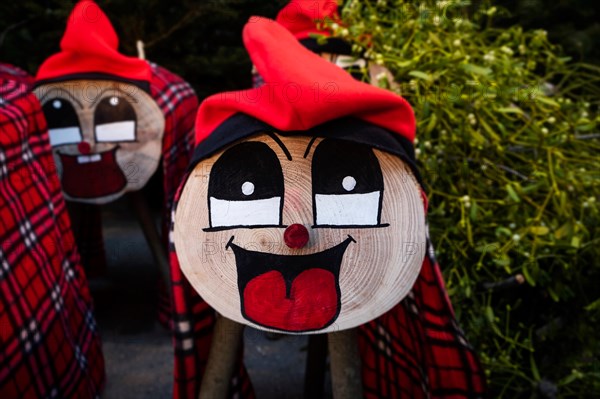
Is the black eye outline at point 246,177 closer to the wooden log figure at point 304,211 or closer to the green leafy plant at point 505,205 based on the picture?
the wooden log figure at point 304,211

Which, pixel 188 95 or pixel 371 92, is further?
pixel 188 95

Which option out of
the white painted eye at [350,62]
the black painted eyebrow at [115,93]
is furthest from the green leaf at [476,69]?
the black painted eyebrow at [115,93]

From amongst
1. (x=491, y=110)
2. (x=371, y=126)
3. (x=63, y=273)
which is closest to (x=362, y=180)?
(x=371, y=126)

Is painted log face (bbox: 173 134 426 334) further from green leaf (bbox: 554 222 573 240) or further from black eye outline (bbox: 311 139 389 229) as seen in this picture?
green leaf (bbox: 554 222 573 240)

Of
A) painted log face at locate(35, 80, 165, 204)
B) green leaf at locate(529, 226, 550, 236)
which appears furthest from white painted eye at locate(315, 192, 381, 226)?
painted log face at locate(35, 80, 165, 204)

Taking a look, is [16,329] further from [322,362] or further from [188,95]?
Answer: [188,95]

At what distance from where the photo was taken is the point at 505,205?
1242mm

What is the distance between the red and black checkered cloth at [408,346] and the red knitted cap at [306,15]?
763 millimetres

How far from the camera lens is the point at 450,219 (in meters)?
1.25

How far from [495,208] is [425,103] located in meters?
0.28

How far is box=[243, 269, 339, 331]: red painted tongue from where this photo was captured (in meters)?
0.82

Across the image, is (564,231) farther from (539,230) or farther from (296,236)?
(296,236)

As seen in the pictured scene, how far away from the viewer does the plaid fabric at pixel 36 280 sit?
100 centimetres

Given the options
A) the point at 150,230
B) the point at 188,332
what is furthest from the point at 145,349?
the point at 188,332
